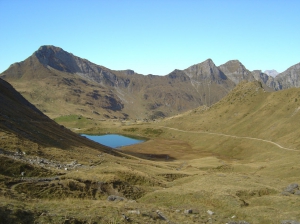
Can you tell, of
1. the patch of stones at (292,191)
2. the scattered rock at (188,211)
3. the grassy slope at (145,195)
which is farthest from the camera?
the patch of stones at (292,191)

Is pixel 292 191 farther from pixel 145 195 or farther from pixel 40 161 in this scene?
pixel 40 161

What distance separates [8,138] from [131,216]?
3691 cm

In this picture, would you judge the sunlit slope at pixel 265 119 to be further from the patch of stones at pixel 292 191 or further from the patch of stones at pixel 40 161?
the patch of stones at pixel 40 161

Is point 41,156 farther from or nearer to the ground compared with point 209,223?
farther from the ground

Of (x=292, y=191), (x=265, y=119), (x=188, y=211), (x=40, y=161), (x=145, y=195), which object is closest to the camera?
(x=188, y=211)

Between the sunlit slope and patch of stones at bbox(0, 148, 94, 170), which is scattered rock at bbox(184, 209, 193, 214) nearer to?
patch of stones at bbox(0, 148, 94, 170)

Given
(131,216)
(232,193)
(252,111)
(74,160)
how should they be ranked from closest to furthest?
(131,216) < (232,193) < (74,160) < (252,111)

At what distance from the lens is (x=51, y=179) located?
110ft

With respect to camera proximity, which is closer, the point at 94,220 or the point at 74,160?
the point at 94,220

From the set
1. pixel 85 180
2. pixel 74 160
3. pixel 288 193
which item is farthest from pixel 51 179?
pixel 288 193

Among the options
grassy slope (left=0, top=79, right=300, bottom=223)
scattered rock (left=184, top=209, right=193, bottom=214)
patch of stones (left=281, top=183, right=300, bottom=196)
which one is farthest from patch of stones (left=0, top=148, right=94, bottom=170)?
patch of stones (left=281, top=183, right=300, bottom=196)

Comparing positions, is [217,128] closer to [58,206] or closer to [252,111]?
[252,111]

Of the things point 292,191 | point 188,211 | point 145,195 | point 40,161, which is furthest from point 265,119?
point 188,211

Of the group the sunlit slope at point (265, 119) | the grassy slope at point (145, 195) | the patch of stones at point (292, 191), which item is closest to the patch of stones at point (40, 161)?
the grassy slope at point (145, 195)
